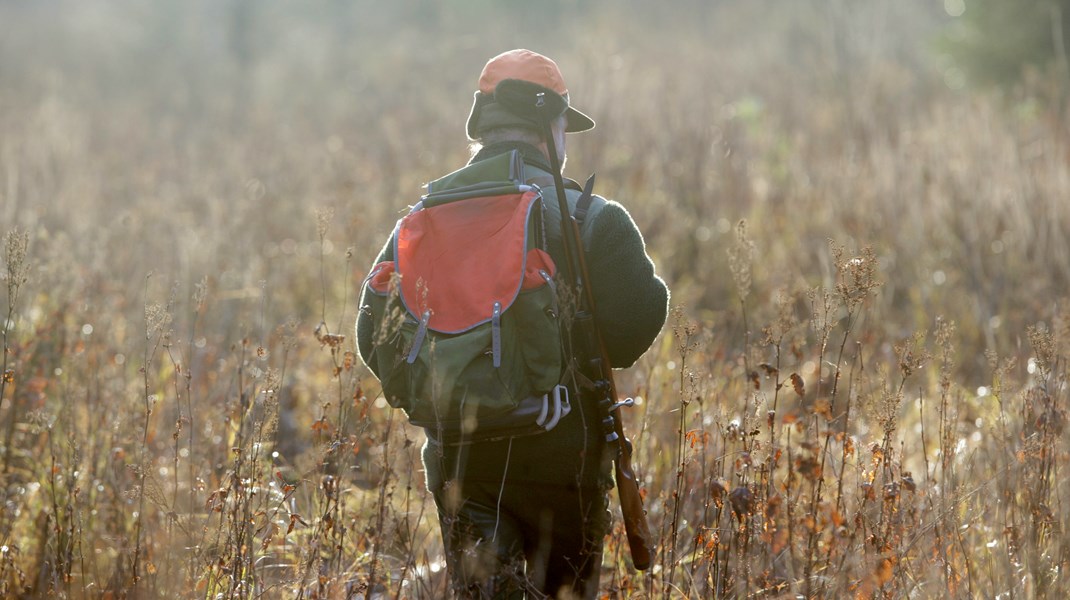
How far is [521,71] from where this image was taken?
2783 mm

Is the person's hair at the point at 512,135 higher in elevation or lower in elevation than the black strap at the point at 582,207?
higher

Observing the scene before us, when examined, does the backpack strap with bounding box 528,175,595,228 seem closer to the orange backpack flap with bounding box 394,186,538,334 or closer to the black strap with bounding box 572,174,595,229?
the black strap with bounding box 572,174,595,229

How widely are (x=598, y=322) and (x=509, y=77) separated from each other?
2.28 ft

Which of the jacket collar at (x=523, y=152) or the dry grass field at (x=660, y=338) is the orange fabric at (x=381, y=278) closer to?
the dry grass field at (x=660, y=338)

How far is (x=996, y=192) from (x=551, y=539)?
5123mm

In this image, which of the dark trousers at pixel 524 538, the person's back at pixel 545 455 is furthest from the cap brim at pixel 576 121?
the dark trousers at pixel 524 538

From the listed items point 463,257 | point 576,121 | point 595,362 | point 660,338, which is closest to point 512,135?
point 576,121

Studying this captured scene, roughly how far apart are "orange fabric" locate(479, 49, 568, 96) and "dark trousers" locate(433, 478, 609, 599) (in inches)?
42.5

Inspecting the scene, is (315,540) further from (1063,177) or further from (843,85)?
(843,85)

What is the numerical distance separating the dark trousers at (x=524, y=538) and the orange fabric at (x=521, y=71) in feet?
3.54

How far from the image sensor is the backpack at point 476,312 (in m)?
2.54

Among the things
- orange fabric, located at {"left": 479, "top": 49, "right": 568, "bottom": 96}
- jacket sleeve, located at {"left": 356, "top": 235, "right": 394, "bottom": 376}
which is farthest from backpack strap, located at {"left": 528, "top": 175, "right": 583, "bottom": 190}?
jacket sleeve, located at {"left": 356, "top": 235, "right": 394, "bottom": 376}

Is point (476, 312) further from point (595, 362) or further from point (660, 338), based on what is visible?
point (660, 338)

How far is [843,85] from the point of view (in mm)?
9672
